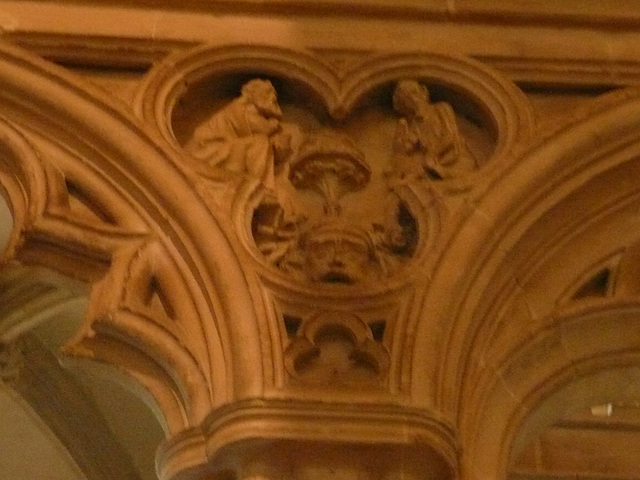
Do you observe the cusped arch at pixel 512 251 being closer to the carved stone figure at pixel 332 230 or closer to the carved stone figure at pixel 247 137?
the carved stone figure at pixel 332 230

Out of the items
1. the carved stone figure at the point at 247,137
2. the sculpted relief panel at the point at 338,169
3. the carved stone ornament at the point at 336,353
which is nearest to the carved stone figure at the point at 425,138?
the sculpted relief panel at the point at 338,169

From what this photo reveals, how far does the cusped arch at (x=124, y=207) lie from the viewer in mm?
2312

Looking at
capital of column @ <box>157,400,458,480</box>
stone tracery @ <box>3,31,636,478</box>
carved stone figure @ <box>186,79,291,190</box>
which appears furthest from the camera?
carved stone figure @ <box>186,79,291,190</box>

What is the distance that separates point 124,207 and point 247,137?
1.30 feet

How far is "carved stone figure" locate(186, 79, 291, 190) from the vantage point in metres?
2.71

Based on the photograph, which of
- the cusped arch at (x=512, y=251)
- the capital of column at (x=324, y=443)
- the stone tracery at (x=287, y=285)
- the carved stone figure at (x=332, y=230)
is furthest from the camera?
the carved stone figure at (x=332, y=230)

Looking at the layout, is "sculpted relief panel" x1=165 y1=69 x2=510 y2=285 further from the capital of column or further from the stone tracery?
the capital of column

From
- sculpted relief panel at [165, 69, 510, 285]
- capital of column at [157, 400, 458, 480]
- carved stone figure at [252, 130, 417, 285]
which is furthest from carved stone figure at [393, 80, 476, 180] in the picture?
capital of column at [157, 400, 458, 480]

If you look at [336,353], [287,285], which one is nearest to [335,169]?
[287,285]

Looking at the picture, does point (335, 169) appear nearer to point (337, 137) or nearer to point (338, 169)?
point (338, 169)

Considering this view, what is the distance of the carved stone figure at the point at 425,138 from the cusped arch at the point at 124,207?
555 mm

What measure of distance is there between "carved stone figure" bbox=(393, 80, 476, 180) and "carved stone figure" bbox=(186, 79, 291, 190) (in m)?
0.30

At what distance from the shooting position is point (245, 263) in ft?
7.96

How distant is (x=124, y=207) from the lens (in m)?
2.58
